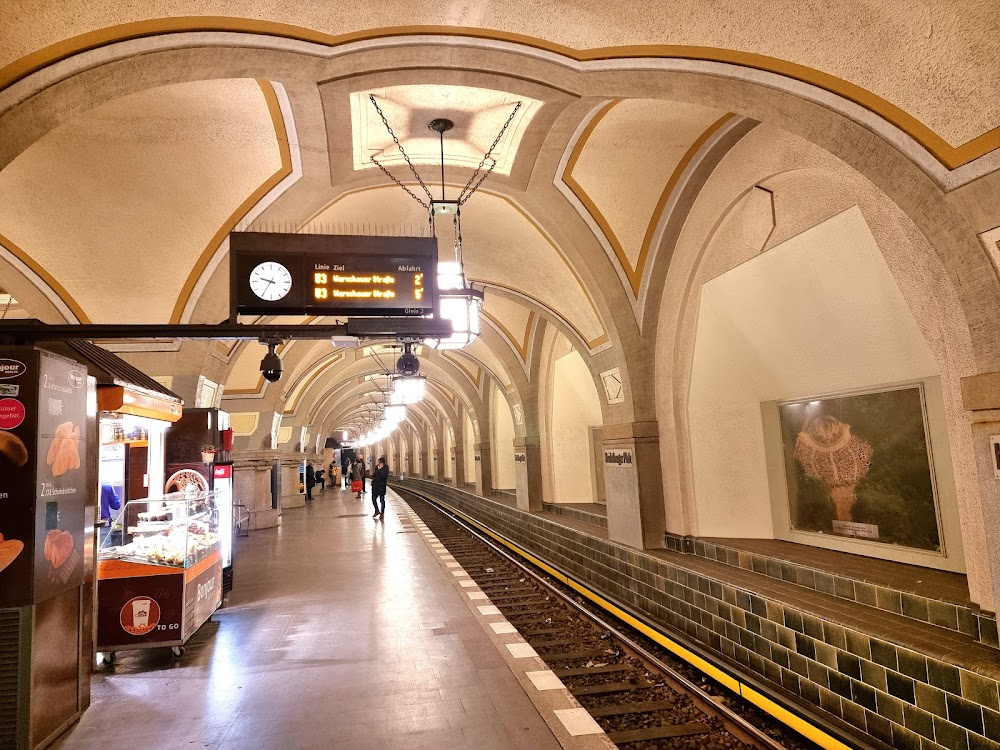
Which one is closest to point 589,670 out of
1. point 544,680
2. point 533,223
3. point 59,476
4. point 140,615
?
point 544,680

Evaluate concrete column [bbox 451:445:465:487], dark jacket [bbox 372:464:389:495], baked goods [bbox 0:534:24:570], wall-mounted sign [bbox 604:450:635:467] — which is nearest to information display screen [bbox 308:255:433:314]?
baked goods [bbox 0:534:24:570]

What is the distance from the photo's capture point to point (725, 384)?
7.54m

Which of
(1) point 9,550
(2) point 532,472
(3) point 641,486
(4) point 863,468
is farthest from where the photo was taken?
(2) point 532,472

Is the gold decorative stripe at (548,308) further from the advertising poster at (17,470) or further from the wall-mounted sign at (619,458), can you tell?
the advertising poster at (17,470)

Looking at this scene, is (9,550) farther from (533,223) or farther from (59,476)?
(533,223)

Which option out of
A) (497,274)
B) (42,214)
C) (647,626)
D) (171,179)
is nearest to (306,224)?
(171,179)

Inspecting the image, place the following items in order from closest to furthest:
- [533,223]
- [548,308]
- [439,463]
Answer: [533,223], [548,308], [439,463]

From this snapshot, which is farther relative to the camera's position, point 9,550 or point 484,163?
point 484,163

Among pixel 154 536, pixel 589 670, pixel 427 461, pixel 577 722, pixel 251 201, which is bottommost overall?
pixel 589 670

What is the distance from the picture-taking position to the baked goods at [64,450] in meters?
3.71

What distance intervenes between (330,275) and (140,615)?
3142 mm

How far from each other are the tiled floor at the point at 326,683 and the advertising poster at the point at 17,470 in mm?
1029

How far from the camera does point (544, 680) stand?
444 centimetres

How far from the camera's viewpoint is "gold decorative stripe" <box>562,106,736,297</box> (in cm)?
602
